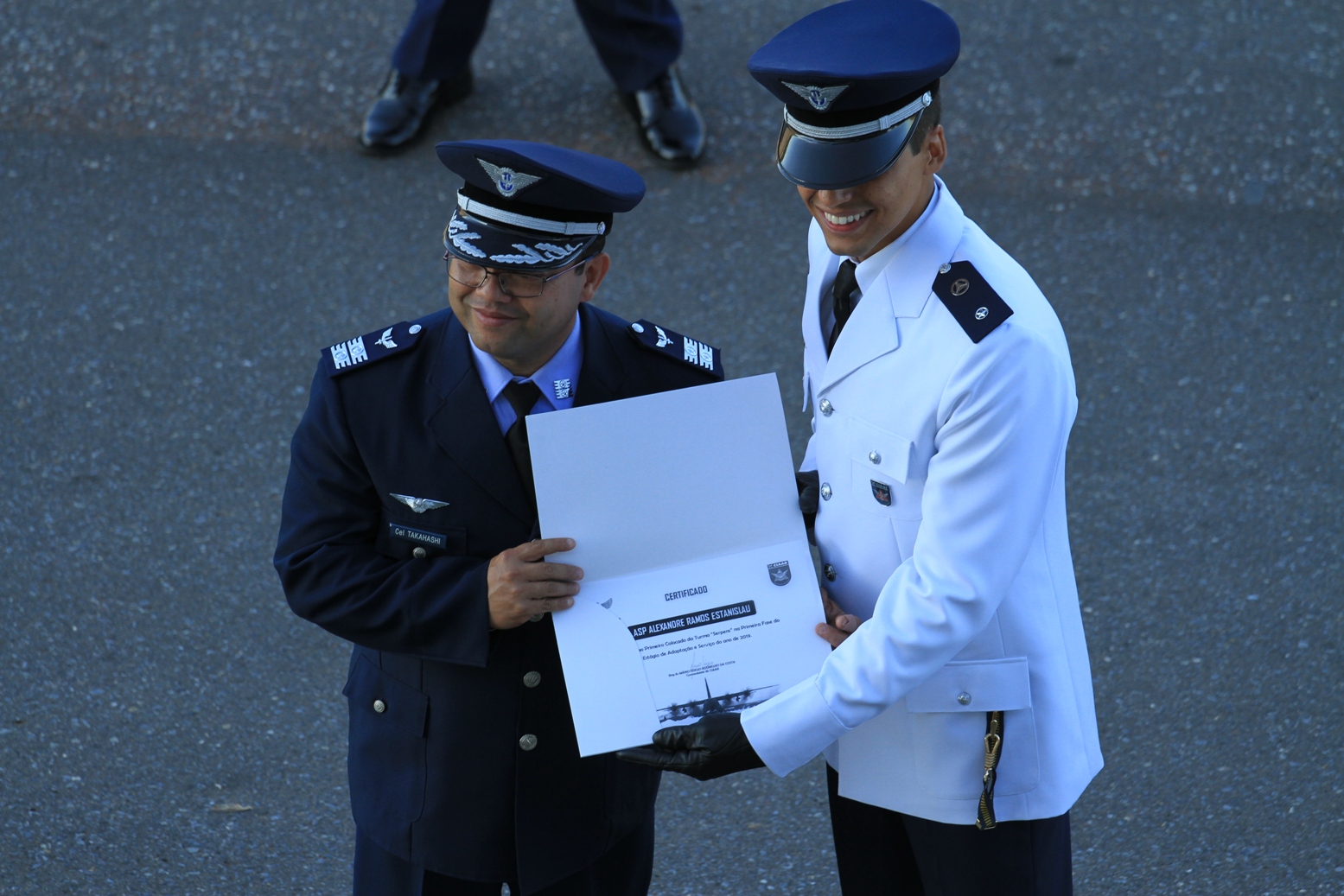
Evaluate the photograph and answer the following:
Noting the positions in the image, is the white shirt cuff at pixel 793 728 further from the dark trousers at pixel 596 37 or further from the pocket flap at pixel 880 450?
the dark trousers at pixel 596 37

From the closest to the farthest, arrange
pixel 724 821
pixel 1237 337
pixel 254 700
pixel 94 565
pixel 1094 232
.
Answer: pixel 724 821 < pixel 254 700 < pixel 94 565 < pixel 1237 337 < pixel 1094 232

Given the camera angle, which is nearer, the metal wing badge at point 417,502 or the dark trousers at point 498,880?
the metal wing badge at point 417,502

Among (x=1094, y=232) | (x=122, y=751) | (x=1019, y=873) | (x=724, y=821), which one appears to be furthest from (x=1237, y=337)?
(x=122, y=751)

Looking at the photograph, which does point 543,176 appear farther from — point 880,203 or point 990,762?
point 990,762

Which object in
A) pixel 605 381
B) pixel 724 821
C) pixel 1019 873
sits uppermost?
pixel 605 381

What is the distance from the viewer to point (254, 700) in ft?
12.8

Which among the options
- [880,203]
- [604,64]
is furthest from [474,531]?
[604,64]

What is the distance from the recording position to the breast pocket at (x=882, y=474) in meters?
2.22

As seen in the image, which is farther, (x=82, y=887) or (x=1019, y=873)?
(x=82, y=887)

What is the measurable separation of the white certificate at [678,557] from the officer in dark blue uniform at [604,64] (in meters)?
3.90

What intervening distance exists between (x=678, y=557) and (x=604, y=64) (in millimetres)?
4264

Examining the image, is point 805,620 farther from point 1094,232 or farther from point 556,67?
point 556,67

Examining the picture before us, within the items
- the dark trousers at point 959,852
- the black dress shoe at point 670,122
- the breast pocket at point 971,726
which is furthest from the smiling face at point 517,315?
the black dress shoe at point 670,122

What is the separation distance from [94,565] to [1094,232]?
413 centimetres
